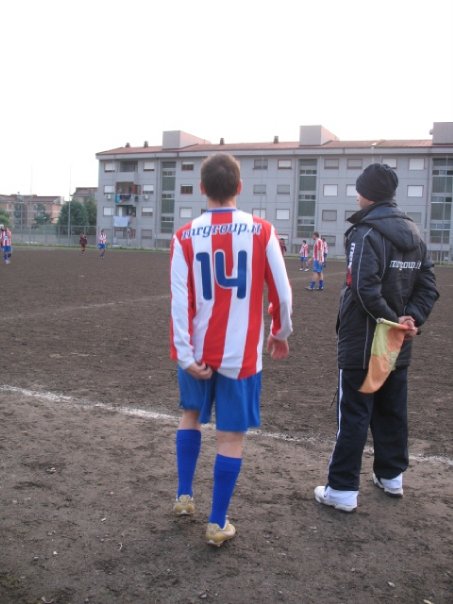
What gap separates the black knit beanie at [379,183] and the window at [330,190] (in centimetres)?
6227

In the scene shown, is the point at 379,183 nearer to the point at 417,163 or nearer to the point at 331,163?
the point at 417,163

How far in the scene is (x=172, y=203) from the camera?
2849 inches

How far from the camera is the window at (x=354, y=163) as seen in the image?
6325 cm

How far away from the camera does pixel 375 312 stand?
330 centimetres

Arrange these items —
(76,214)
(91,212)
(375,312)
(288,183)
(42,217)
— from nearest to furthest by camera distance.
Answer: (375,312) < (288,183) < (76,214) < (91,212) < (42,217)

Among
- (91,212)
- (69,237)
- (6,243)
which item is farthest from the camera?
(91,212)

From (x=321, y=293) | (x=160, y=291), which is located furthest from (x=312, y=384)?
(x=321, y=293)

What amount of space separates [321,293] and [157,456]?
1494 centimetres

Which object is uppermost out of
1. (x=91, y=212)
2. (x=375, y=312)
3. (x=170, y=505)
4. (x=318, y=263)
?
(x=91, y=212)

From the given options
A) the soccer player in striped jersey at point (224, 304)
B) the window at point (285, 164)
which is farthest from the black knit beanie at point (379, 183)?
the window at point (285, 164)

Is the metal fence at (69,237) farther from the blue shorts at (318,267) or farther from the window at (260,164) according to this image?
the blue shorts at (318,267)

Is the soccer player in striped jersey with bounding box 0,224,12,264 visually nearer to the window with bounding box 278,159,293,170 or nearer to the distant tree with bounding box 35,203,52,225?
the window with bounding box 278,159,293,170

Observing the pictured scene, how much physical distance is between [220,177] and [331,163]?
64.2 metres

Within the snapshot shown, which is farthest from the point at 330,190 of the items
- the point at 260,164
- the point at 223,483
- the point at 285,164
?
the point at 223,483
